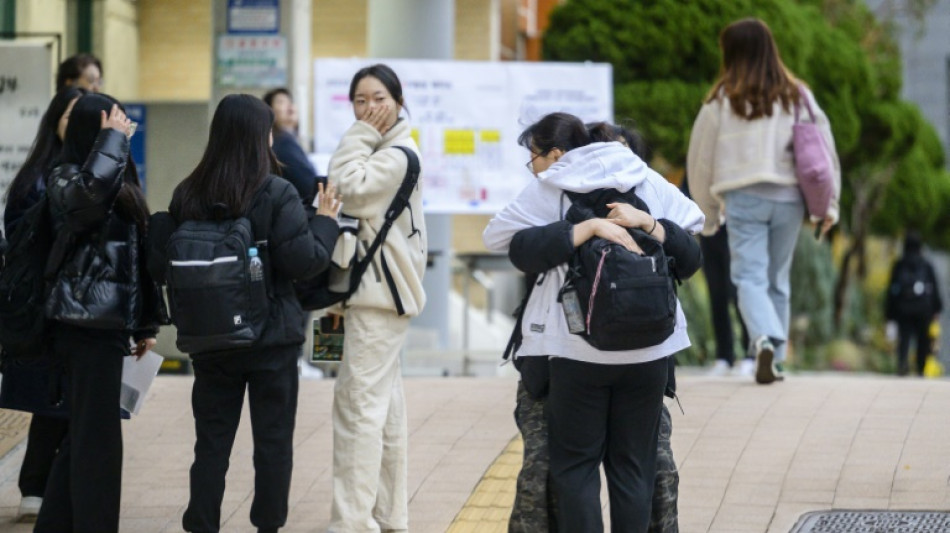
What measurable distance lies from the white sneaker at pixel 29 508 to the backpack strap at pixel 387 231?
166 centimetres

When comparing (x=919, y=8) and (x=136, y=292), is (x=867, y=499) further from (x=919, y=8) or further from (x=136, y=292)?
(x=919, y=8)

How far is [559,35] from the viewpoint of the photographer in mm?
18250

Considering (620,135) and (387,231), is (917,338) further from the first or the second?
(620,135)

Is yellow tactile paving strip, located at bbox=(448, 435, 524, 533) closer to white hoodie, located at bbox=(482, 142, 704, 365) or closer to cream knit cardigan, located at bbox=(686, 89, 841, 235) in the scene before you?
white hoodie, located at bbox=(482, 142, 704, 365)

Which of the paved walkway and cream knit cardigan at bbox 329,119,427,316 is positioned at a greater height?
cream knit cardigan at bbox 329,119,427,316

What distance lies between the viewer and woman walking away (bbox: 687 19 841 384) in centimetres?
897

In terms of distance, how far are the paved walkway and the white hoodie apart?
153 cm

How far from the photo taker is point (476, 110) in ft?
42.7

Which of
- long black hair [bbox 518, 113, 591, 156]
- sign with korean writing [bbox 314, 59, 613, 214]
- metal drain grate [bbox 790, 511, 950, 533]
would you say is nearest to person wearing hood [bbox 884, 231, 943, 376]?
sign with korean writing [bbox 314, 59, 613, 214]

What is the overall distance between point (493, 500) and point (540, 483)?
1595 millimetres

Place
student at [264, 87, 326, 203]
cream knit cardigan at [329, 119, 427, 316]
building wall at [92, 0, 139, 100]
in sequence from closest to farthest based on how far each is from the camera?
cream knit cardigan at [329, 119, 427, 316] < student at [264, 87, 326, 203] < building wall at [92, 0, 139, 100]

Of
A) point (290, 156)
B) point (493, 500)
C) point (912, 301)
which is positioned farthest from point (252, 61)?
point (912, 301)

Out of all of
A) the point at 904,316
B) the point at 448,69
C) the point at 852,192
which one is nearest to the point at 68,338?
the point at 448,69

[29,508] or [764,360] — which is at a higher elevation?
[764,360]
